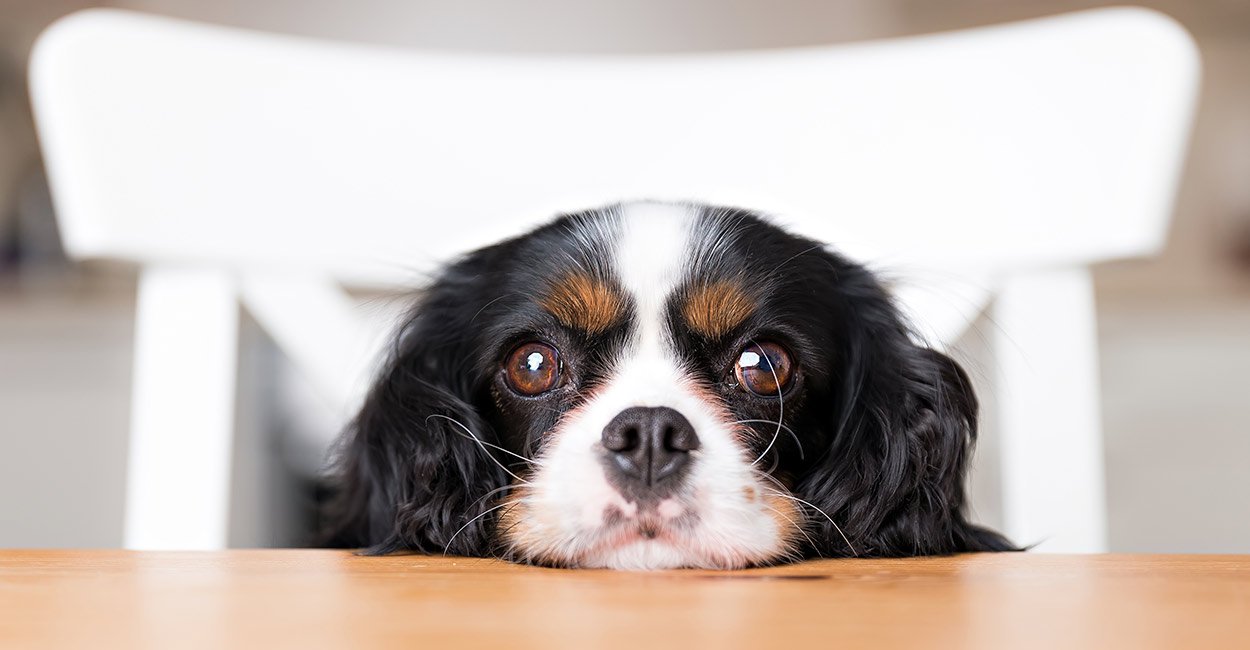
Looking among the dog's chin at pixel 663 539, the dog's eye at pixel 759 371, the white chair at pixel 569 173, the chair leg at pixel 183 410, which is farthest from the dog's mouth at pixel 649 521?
the chair leg at pixel 183 410

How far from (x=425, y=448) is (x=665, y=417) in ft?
1.15

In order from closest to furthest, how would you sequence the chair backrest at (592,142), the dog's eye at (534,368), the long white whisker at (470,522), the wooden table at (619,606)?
the wooden table at (619,606) < the long white whisker at (470,522) < the dog's eye at (534,368) < the chair backrest at (592,142)

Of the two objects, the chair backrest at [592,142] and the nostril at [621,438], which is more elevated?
the chair backrest at [592,142]

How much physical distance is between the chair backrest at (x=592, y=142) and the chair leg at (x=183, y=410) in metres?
0.07

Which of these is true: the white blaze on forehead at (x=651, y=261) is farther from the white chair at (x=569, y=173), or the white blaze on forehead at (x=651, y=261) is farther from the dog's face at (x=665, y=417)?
the white chair at (x=569, y=173)

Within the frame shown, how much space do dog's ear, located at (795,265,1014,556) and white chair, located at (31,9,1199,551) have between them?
0.13m

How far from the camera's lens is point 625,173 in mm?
2025

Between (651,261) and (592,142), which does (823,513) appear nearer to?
(651,261)

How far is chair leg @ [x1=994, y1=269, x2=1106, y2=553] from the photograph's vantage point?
1.45m

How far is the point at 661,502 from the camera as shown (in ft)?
3.11

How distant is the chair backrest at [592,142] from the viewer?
1578 millimetres

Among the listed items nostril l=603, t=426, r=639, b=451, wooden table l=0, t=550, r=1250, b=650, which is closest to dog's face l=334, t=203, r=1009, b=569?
nostril l=603, t=426, r=639, b=451

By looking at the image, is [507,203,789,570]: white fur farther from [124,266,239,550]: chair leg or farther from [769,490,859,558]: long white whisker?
[124,266,239,550]: chair leg

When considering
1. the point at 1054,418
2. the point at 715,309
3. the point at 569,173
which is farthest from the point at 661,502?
the point at 569,173
